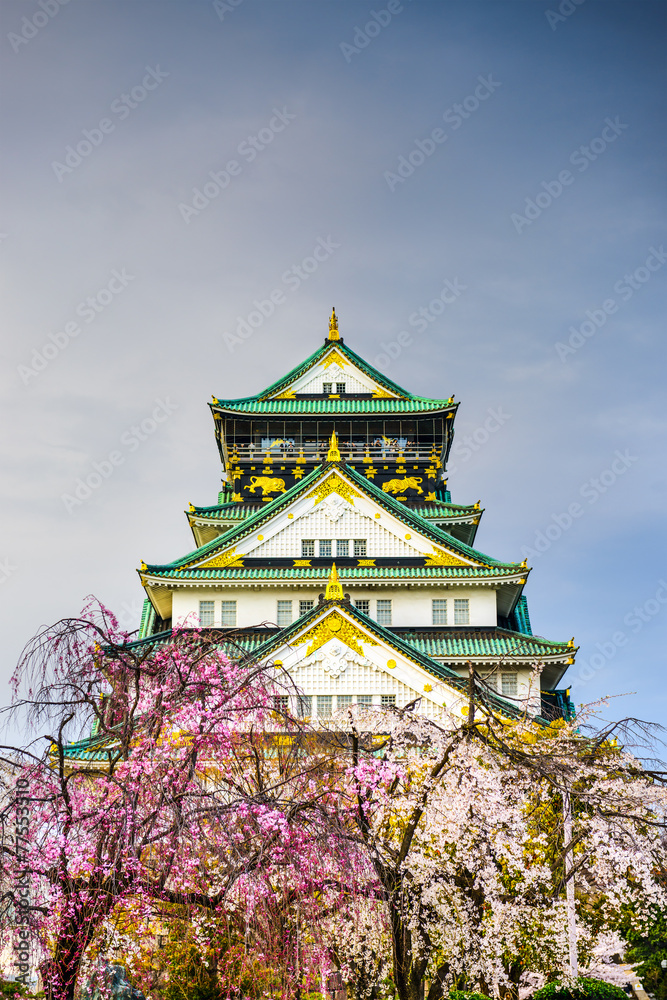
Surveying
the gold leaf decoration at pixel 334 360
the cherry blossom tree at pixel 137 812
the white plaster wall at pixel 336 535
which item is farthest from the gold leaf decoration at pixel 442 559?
the cherry blossom tree at pixel 137 812

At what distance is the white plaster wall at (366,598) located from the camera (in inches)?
1524

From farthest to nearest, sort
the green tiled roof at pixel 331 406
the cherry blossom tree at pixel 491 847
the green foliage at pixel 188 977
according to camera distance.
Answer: the green tiled roof at pixel 331 406 < the green foliage at pixel 188 977 < the cherry blossom tree at pixel 491 847

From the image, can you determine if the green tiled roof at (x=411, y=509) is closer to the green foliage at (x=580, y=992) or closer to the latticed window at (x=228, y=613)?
the latticed window at (x=228, y=613)

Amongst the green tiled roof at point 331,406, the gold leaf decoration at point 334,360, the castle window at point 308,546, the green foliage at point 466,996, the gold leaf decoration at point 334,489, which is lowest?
the green foliage at point 466,996

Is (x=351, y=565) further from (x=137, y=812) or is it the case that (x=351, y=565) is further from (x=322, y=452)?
(x=137, y=812)

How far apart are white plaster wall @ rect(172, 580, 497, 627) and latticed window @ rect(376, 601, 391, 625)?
0.57ft

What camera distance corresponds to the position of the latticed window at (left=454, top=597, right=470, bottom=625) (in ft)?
127

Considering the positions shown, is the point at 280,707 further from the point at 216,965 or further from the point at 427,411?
the point at 427,411

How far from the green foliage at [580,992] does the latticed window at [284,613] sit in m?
19.9

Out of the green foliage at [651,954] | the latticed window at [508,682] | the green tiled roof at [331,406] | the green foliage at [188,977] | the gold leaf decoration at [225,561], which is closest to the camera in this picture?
the green foliage at [188,977]

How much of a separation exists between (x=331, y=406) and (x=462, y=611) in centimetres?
1345

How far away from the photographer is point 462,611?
127 feet

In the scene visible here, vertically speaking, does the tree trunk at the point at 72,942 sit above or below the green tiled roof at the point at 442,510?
below

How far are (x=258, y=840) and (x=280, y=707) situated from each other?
2002 millimetres
